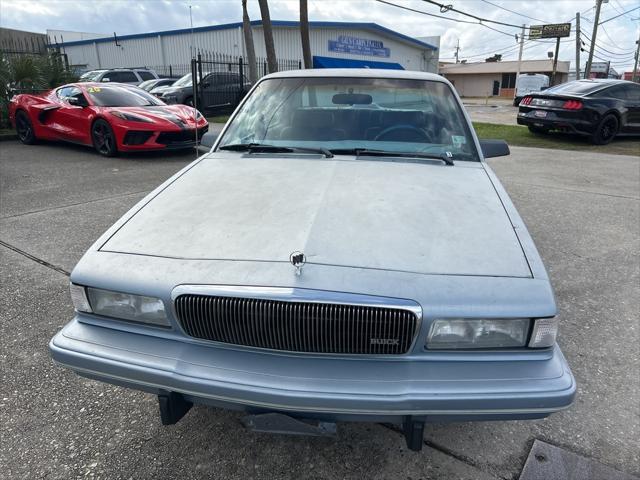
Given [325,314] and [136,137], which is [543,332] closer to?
[325,314]

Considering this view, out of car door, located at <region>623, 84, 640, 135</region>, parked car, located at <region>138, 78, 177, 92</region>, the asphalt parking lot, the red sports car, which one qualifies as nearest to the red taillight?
car door, located at <region>623, 84, 640, 135</region>

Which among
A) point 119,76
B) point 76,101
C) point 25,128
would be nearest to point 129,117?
point 76,101

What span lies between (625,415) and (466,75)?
205 ft

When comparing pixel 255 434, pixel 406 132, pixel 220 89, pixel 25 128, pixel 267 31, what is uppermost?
pixel 267 31

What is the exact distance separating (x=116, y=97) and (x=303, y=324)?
852 cm

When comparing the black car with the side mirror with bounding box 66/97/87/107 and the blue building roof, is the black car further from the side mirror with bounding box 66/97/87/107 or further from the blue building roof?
the blue building roof

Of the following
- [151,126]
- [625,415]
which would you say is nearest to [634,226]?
[625,415]

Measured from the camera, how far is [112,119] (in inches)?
324

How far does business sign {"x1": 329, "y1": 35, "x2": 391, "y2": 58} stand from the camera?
29.5 m

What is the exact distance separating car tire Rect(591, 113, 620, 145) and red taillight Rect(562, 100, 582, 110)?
0.72 meters

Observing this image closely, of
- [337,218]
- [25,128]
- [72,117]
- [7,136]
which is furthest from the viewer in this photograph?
[7,136]

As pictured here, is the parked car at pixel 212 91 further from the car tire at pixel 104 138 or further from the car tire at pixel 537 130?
the car tire at pixel 537 130

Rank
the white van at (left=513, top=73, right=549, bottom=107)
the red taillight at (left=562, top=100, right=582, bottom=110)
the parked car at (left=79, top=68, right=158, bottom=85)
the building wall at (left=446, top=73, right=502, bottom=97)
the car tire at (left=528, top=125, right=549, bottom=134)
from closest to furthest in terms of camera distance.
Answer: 1. the red taillight at (left=562, top=100, right=582, bottom=110)
2. the car tire at (left=528, top=125, right=549, bottom=134)
3. the parked car at (left=79, top=68, right=158, bottom=85)
4. the white van at (left=513, top=73, right=549, bottom=107)
5. the building wall at (left=446, top=73, right=502, bottom=97)

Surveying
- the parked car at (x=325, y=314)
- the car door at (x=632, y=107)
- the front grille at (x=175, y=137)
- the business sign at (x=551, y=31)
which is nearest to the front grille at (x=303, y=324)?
the parked car at (x=325, y=314)
